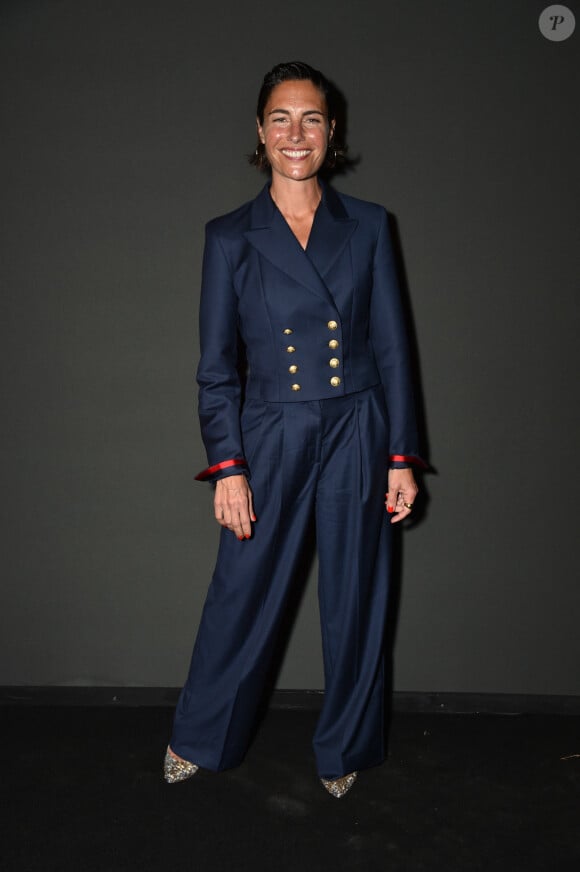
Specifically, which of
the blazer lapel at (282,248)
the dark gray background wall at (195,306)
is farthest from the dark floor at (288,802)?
the blazer lapel at (282,248)

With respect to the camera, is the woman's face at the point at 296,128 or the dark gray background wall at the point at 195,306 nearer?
the woman's face at the point at 296,128

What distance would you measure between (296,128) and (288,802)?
1685mm

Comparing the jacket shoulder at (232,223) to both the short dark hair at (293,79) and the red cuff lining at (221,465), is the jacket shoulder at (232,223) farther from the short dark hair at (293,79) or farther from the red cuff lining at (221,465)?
the red cuff lining at (221,465)

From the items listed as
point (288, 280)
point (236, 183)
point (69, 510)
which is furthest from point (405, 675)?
point (236, 183)

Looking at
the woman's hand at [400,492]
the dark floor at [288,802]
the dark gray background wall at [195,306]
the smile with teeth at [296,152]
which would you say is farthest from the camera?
the dark gray background wall at [195,306]

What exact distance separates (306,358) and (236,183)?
705mm

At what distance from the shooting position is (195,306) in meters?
2.44

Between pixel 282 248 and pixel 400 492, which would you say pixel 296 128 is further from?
pixel 400 492

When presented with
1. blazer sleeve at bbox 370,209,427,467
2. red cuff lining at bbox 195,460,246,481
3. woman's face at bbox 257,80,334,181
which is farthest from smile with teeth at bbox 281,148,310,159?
red cuff lining at bbox 195,460,246,481

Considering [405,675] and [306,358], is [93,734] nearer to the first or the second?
[405,675]

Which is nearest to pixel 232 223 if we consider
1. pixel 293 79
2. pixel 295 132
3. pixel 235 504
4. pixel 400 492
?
pixel 295 132

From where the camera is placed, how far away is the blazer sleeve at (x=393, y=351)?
6.81 ft

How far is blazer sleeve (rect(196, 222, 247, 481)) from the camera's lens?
6.63 ft

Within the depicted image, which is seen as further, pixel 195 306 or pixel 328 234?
pixel 195 306
